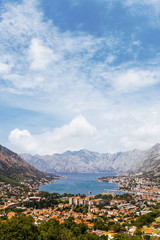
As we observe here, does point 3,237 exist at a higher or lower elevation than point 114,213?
higher

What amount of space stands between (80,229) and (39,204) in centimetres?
4074

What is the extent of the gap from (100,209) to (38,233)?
43177mm

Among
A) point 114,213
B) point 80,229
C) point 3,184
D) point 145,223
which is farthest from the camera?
point 3,184

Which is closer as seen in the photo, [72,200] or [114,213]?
[114,213]

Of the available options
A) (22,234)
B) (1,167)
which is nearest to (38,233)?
(22,234)

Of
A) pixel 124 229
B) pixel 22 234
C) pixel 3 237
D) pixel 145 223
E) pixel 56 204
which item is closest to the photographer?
pixel 3 237

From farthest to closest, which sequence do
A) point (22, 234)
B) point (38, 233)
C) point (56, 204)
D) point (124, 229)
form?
point (56, 204) → point (124, 229) → point (38, 233) → point (22, 234)

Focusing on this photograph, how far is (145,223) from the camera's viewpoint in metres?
50.4

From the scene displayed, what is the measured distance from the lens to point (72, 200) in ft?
274

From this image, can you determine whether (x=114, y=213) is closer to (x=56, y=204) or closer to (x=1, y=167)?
(x=56, y=204)

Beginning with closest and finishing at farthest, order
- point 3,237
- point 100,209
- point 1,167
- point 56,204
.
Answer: point 3,237 < point 100,209 < point 56,204 < point 1,167

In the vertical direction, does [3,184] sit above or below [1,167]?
below

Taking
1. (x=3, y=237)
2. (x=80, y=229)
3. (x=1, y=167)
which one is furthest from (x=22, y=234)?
(x=1, y=167)

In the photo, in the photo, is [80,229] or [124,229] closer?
[80,229]
